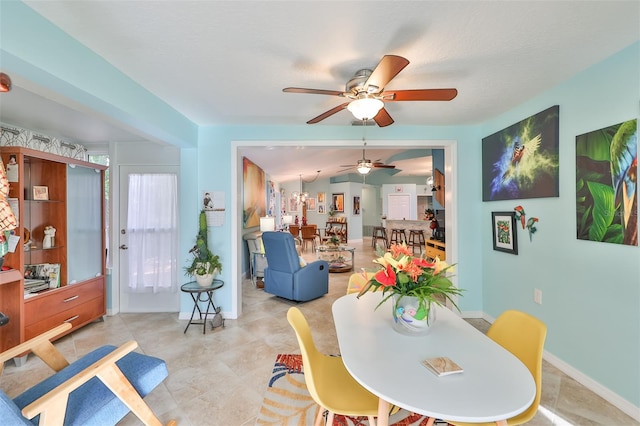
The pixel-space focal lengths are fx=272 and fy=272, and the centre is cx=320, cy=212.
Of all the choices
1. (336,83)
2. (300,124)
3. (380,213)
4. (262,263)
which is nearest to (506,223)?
(336,83)

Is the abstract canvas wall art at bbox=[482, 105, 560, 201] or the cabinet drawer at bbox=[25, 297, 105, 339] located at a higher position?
the abstract canvas wall art at bbox=[482, 105, 560, 201]

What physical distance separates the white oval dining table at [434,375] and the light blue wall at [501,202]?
128 centimetres

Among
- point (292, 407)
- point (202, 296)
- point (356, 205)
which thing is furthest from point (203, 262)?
point (356, 205)

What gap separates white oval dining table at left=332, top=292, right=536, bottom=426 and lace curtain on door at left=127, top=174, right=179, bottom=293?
9.23ft

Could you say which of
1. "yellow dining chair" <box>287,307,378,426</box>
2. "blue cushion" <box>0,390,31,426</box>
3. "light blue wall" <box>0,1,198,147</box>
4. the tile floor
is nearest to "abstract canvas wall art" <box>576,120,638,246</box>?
the tile floor

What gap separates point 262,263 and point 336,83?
3555 mm

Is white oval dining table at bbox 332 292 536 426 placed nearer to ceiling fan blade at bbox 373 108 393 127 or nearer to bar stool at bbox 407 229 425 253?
ceiling fan blade at bbox 373 108 393 127

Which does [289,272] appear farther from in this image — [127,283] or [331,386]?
[331,386]

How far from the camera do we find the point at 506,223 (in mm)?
2896

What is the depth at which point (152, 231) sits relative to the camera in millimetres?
3479

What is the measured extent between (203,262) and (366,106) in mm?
2395

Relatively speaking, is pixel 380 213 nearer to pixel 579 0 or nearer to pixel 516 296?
pixel 516 296

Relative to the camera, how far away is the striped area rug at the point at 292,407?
1.72 meters

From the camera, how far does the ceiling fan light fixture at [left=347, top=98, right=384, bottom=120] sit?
1793 millimetres
